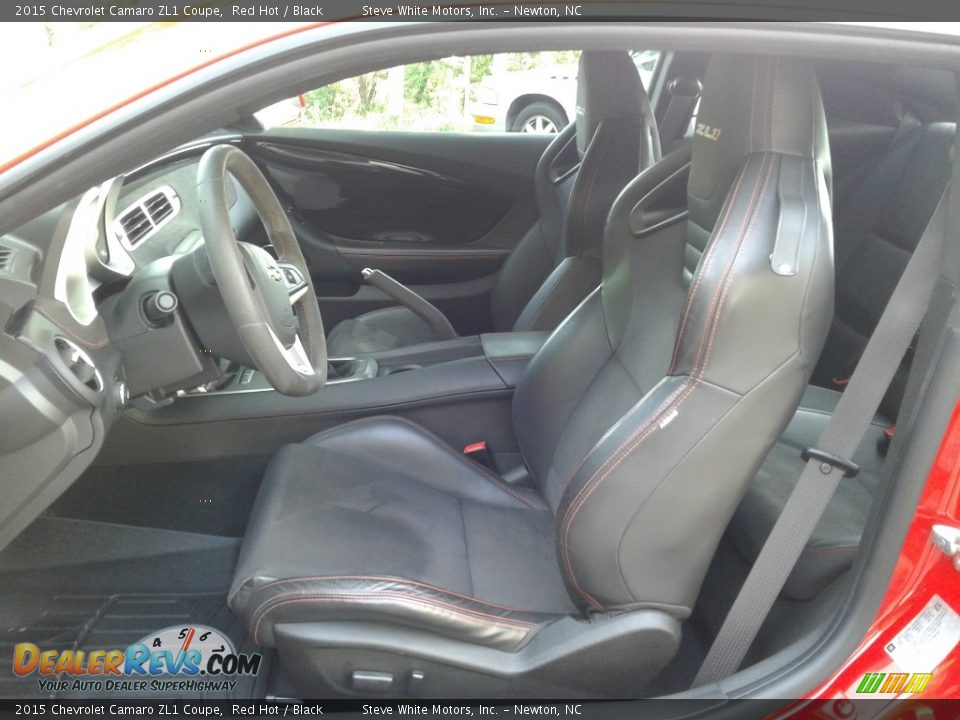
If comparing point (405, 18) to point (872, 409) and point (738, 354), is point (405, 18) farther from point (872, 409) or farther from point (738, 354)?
point (872, 409)

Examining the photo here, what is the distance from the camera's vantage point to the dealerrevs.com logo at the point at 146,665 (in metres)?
1.46

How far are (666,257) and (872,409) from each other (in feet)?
1.60

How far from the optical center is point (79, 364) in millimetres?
1195

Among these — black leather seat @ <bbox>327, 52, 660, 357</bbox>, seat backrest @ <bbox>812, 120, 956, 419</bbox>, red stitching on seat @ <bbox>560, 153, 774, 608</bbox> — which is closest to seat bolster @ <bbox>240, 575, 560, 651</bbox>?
red stitching on seat @ <bbox>560, 153, 774, 608</bbox>

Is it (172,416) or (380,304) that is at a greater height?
(172,416)

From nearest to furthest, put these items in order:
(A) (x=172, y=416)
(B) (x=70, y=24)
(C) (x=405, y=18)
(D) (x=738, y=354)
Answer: (C) (x=405, y=18) → (B) (x=70, y=24) → (D) (x=738, y=354) → (A) (x=172, y=416)

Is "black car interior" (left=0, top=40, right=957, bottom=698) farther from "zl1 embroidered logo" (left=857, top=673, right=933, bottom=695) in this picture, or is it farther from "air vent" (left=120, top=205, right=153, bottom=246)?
"zl1 embroidered logo" (left=857, top=673, right=933, bottom=695)

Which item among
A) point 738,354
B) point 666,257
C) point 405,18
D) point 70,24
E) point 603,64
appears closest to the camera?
point 405,18

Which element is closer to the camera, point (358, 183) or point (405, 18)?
point (405, 18)

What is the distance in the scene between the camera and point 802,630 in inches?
48.8

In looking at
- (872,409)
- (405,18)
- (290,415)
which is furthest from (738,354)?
(290,415)

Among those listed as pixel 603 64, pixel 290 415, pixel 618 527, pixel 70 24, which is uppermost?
pixel 70 24

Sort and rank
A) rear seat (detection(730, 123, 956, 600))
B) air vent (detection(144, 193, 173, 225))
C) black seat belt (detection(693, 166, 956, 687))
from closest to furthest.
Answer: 1. black seat belt (detection(693, 166, 956, 687))
2. rear seat (detection(730, 123, 956, 600))
3. air vent (detection(144, 193, 173, 225))

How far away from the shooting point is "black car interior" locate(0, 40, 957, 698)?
112 cm
